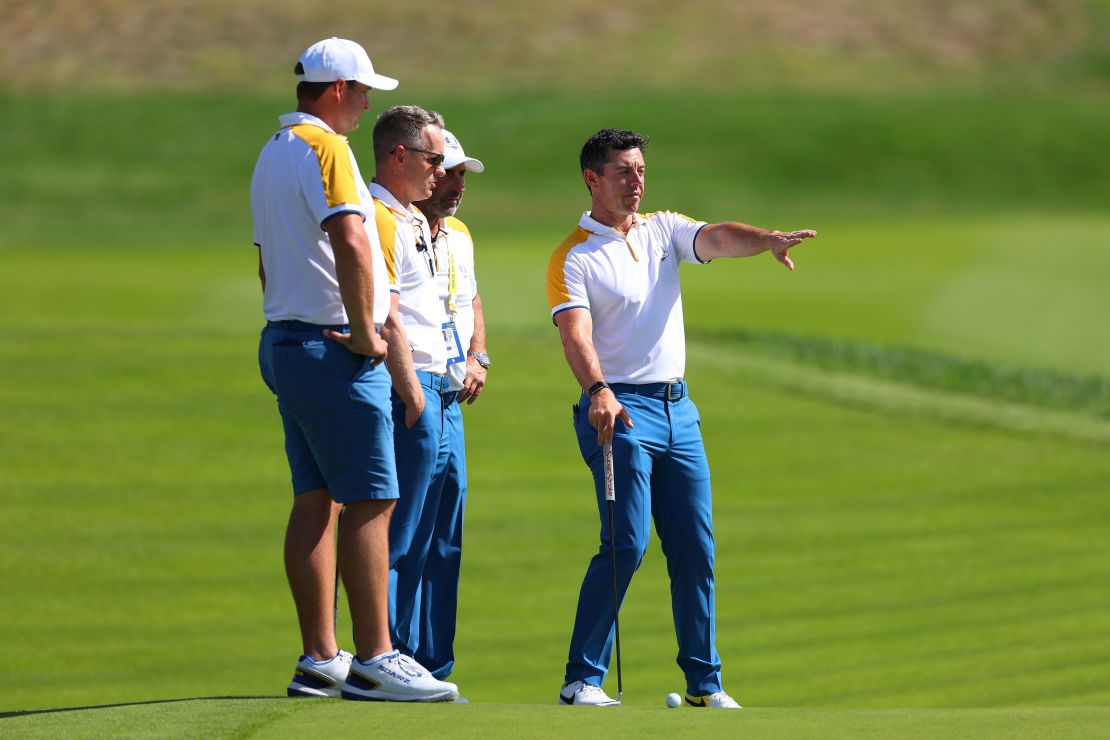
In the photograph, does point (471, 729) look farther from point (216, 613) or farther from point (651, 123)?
point (651, 123)

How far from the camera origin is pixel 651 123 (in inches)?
1153

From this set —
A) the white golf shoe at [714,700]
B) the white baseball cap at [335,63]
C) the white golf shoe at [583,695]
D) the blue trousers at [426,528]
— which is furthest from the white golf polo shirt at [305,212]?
the white golf shoe at [714,700]

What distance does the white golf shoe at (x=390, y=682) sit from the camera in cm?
471

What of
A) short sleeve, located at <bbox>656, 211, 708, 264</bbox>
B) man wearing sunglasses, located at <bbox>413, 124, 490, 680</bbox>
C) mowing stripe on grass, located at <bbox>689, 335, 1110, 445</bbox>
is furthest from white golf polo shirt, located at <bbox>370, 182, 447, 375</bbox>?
mowing stripe on grass, located at <bbox>689, 335, 1110, 445</bbox>

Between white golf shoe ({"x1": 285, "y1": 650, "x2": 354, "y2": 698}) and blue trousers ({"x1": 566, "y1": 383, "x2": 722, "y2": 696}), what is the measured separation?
3.00ft

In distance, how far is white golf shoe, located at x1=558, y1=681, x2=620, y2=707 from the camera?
17.7 feet

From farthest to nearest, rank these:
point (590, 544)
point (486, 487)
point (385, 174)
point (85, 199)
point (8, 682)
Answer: point (85, 199) < point (486, 487) < point (590, 544) < point (8, 682) < point (385, 174)

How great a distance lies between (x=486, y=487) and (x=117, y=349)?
3417 mm

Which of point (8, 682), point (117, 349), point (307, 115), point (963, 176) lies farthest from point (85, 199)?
point (307, 115)

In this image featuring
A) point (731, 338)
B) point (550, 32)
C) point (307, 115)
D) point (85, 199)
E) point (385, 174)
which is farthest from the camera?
point (550, 32)

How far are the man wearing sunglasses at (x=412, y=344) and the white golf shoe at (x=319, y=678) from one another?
0.60m

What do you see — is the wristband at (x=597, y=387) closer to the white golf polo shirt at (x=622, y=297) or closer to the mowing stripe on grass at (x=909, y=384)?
the white golf polo shirt at (x=622, y=297)

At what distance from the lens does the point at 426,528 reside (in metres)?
5.61

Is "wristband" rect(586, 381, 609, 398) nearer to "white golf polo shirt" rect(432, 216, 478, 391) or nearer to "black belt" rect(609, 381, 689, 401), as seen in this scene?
"black belt" rect(609, 381, 689, 401)
